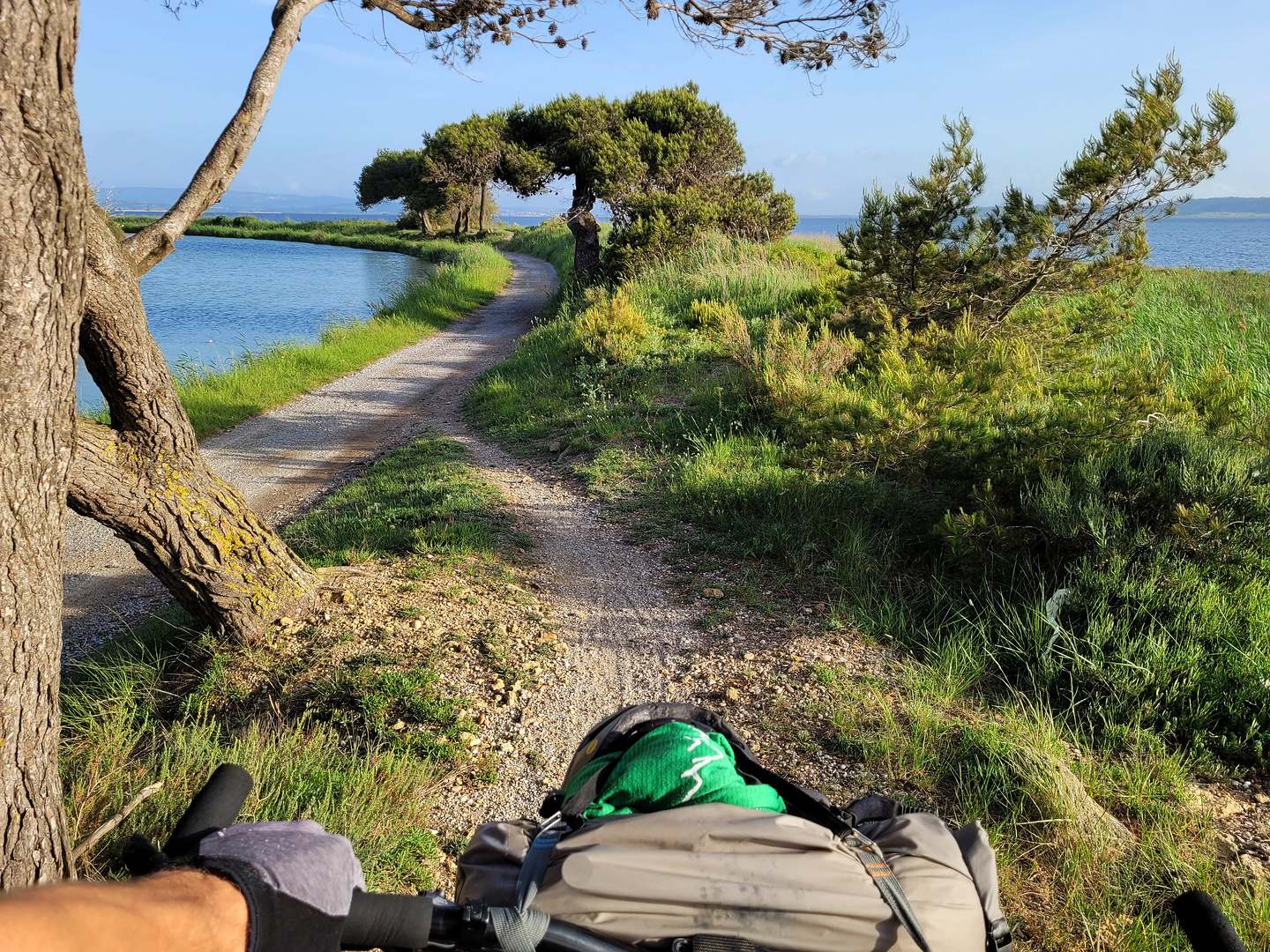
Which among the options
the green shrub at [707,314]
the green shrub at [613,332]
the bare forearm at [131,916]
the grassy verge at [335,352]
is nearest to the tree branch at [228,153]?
the bare forearm at [131,916]

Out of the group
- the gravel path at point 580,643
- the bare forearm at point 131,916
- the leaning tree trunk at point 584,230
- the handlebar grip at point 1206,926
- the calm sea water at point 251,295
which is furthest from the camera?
the calm sea water at point 251,295

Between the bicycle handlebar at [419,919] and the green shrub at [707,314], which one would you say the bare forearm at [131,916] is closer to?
the bicycle handlebar at [419,919]

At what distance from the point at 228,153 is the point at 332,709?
2.70 metres

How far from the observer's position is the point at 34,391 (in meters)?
1.89

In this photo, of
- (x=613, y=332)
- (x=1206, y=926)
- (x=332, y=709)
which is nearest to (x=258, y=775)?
(x=332, y=709)

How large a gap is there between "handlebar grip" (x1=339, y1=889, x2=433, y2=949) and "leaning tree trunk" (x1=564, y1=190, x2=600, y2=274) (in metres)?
17.4

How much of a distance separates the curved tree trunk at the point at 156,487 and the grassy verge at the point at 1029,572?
8.79ft

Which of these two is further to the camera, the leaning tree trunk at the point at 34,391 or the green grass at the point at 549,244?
the green grass at the point at 549,244

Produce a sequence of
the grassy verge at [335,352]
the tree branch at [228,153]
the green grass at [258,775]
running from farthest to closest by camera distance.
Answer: the grassy verge at [335,352], the tree branch at [228,153], the green grass at [258,775]

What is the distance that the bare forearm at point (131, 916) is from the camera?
2.68ft

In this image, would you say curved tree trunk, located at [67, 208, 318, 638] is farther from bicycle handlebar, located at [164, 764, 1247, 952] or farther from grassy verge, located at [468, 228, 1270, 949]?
bicycle handlebar, located at [164, 764, 1247, 952]

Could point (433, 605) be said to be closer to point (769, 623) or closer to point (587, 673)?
point (587, 673)

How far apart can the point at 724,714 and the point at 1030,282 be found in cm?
535

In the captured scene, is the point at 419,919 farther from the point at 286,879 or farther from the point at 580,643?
the point at 580,643
